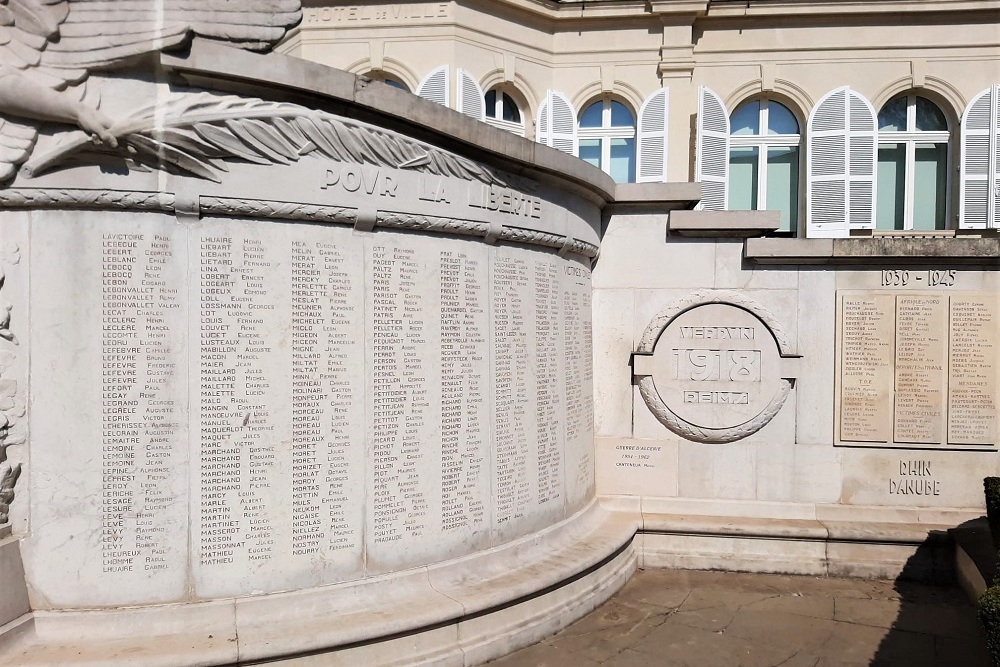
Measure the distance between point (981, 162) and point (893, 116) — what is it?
2213 mm

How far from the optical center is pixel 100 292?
4574 mm

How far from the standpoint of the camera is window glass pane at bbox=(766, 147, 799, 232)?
16.9 meters

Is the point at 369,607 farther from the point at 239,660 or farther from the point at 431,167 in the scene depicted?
the point at 431,167

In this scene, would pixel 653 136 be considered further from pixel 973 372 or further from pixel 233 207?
pixel 233 207

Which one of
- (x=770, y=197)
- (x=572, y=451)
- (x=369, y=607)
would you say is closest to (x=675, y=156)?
(x=770, y=197)

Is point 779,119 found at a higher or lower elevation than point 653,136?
higher

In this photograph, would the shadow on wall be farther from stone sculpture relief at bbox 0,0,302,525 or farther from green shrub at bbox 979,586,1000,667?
stone sculpture relief at bbox 0,0,302,525

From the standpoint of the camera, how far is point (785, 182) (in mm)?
17031

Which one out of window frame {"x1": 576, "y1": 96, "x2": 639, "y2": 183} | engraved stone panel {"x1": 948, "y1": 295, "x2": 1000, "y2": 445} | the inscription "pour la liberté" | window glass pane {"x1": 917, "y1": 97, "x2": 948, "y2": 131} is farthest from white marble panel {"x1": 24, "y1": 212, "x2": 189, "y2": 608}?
window glass pane {"x1": 917, "y1": 97, "x2": 948, "y2": 131}

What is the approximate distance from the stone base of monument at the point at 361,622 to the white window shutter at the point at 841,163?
12693 millimetres

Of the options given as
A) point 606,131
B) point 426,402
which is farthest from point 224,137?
point 606,131

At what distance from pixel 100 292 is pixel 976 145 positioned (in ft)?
59.4

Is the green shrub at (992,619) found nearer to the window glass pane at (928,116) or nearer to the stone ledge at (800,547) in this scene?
the stone ledge at (800,547)

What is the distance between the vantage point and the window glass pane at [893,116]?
16.8 metres
